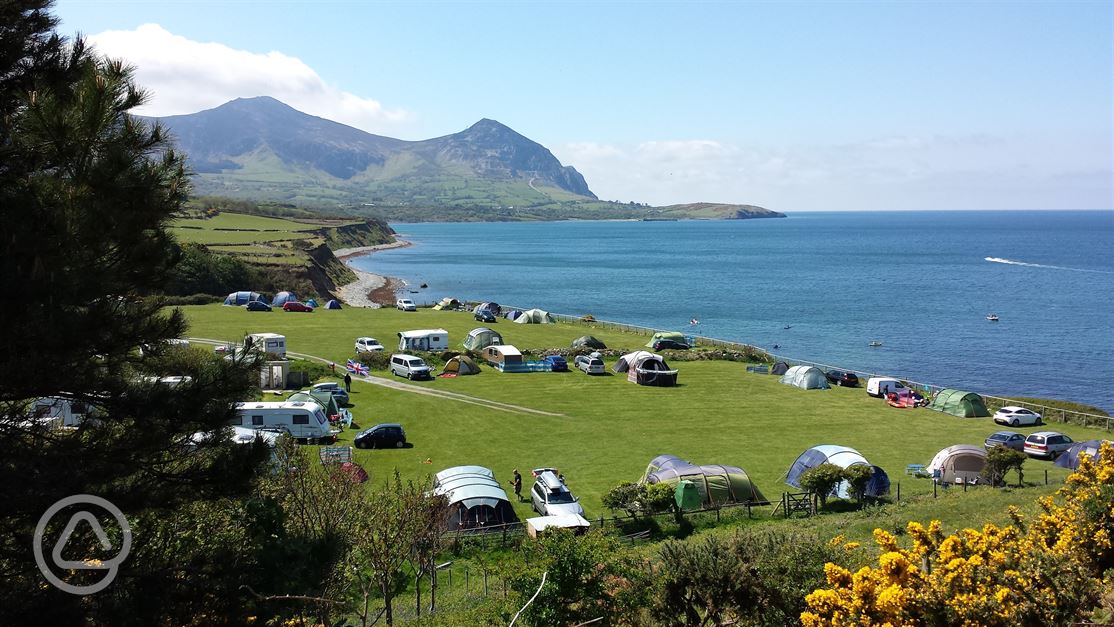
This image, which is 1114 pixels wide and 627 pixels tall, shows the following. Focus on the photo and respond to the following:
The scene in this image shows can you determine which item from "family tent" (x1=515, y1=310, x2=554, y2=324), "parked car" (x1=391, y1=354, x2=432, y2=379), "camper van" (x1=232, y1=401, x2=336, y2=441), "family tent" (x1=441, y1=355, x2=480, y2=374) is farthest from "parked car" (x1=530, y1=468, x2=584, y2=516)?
"family tent" (x1=515, y1=310, x2=554, y2=324)

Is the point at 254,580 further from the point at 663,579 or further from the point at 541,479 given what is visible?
the point at 541,479

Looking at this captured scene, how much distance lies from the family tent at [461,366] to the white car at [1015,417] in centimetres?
2603

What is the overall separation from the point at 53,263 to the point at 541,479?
1601cm

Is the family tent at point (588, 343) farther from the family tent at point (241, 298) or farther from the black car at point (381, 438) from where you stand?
the family tent at point (241, 298)

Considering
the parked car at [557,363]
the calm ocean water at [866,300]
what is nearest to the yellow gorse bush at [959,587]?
the parked car at [557,363]

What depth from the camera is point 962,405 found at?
3622 cm

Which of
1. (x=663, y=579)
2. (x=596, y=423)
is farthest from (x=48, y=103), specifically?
(x=596, y=423)

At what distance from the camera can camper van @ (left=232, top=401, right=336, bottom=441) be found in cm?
2589

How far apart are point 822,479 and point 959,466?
6672 mm

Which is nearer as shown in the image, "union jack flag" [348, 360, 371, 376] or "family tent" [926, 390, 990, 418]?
"family tent" [926, 390, 990, 418]

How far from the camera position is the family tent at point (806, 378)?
134 ft

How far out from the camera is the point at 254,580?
8641mm

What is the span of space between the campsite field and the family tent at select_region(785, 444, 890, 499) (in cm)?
73

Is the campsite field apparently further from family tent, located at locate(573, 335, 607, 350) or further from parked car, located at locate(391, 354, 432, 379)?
family tent, located at locate(573, 335, 607, 350)
